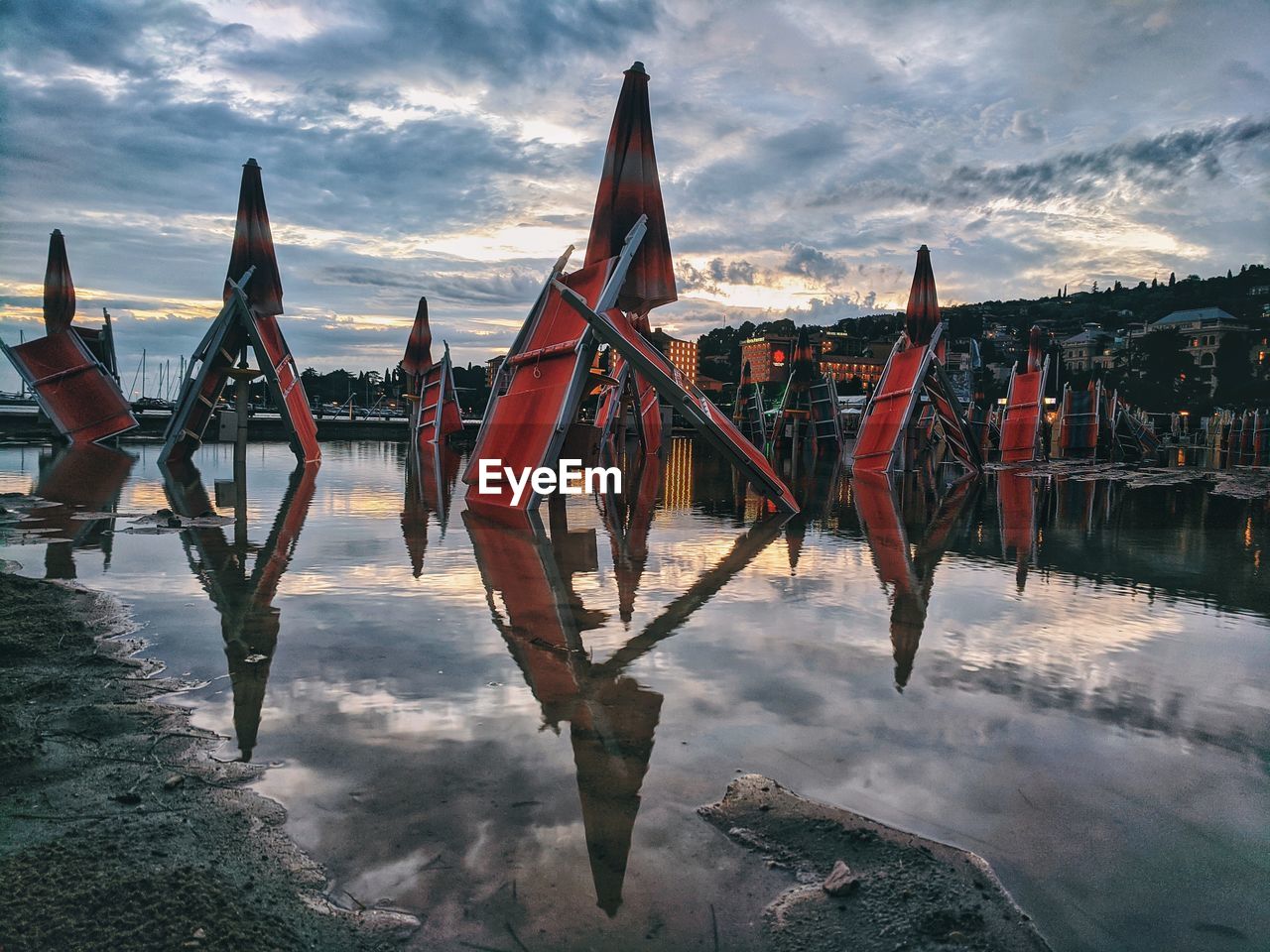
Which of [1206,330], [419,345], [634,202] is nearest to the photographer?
[634,202]

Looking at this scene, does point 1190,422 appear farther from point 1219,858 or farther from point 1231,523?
point 1219,858

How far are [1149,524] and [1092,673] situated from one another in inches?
508

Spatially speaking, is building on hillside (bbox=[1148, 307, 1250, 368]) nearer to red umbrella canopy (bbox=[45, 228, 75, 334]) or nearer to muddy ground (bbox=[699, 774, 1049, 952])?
red umbrella canopy (bbox=[45, 228, 75, 334])

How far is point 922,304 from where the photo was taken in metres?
30.0

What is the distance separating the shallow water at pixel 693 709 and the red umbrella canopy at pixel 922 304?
17.8 m

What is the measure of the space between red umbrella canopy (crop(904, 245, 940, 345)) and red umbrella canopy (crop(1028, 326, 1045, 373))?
52.7ft

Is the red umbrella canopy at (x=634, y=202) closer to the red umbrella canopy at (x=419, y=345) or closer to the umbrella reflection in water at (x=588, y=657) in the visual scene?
the umbrella reflection in water at (x=588, y=657)

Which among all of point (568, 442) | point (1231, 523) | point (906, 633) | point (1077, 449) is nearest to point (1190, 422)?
point (1077, 449)

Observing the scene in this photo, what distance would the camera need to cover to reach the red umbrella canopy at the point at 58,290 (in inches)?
1297

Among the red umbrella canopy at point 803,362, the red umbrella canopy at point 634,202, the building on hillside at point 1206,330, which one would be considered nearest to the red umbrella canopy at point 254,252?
the red umbrella canopy at point 634,202

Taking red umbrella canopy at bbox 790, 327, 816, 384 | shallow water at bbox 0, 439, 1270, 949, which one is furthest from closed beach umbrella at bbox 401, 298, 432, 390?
shallow water at bbox 0, 439, 1270, 949

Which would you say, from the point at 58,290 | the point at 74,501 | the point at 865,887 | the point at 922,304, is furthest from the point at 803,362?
the point at 865,887

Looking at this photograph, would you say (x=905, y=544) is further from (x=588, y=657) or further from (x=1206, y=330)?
(x=1206, y=330)

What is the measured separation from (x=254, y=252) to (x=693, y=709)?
27645 mm
